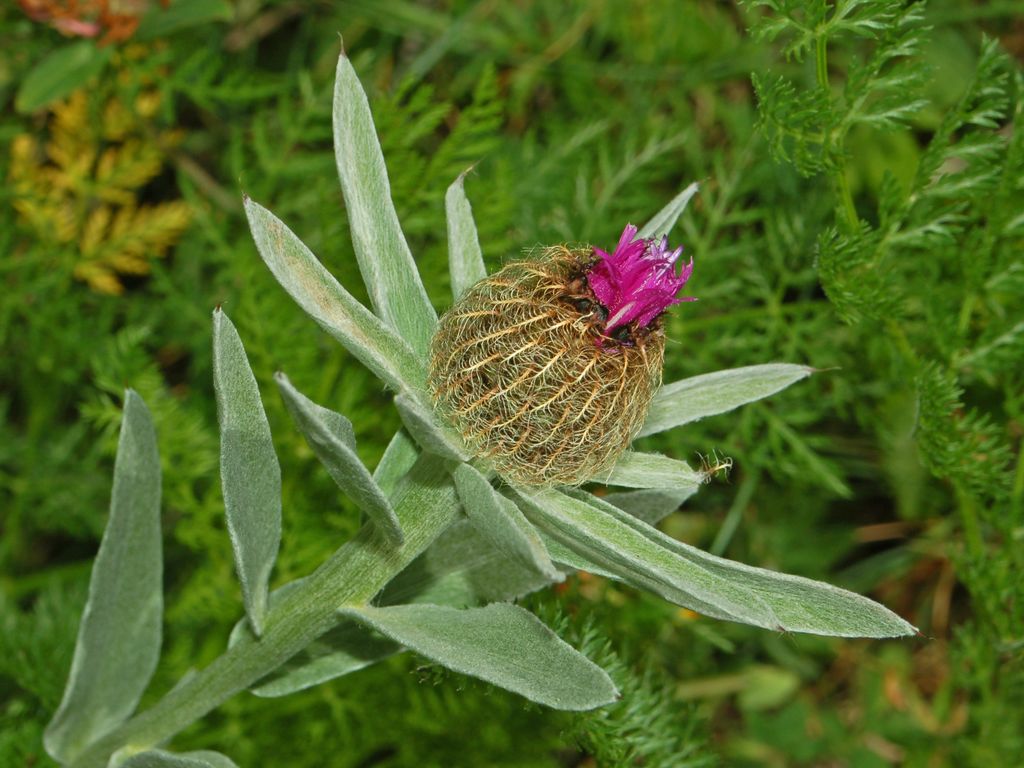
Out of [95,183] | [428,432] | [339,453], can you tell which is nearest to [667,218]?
[428,432]

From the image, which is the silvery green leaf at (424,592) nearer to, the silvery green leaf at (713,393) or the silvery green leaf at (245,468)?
the silvery green leaf at (245,468)

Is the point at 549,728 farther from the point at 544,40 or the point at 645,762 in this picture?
the point at 544,40

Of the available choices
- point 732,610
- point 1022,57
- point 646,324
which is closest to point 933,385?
point 646,324

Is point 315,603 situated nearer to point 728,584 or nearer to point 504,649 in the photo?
point 504,649

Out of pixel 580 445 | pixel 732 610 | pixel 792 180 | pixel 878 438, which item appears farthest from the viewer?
pixel 878 438

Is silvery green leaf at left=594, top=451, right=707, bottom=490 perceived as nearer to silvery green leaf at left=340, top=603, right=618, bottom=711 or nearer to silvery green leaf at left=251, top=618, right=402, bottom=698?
silvery green leaf at left=340, top=603, right=618, bottom=711

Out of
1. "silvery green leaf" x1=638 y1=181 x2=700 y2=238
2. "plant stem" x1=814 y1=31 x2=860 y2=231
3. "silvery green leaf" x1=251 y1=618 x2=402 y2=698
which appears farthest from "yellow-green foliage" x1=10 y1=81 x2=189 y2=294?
"plant stem" x1=814 y1=31 x2=860 y2=231

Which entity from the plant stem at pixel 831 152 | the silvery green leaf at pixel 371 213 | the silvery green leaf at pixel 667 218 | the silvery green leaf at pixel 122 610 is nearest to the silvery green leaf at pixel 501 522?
the silvery green leaf at pixel 371 213

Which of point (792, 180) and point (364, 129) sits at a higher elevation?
point (364, 129)
